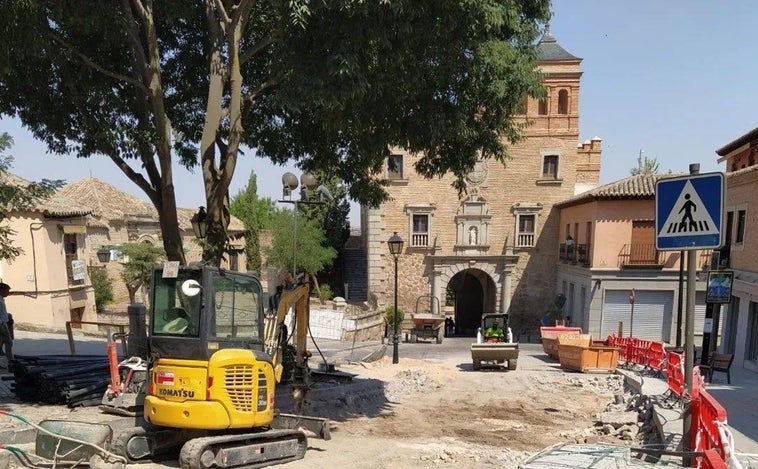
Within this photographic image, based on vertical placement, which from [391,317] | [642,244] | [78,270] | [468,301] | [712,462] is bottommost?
[468,301]

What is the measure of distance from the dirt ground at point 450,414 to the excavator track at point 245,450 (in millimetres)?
245

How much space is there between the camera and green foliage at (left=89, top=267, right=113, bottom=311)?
2752 centimetres

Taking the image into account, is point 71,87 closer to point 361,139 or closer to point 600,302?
point 361,139

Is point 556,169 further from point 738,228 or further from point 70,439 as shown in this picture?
point 70,439

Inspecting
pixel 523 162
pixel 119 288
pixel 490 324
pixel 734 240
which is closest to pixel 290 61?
pixel 490 324

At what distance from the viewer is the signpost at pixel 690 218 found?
12.6ft

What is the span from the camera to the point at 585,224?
24422mm

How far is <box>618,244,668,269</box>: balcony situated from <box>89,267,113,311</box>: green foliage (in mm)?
25819

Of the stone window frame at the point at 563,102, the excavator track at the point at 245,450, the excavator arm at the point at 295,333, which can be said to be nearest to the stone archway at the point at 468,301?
the stone window frame at the point at 563,102

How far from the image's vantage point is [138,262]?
26.4 metres

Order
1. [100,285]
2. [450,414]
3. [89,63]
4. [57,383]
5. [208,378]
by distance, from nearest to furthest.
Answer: [208,378], [89,63], [57,383], [450,414], [100,285]

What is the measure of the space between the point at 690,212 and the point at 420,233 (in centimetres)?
2428

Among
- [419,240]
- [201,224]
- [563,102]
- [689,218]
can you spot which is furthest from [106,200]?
[689,218]

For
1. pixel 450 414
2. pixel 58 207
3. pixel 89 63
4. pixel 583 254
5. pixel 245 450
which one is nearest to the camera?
pixel 245 450
